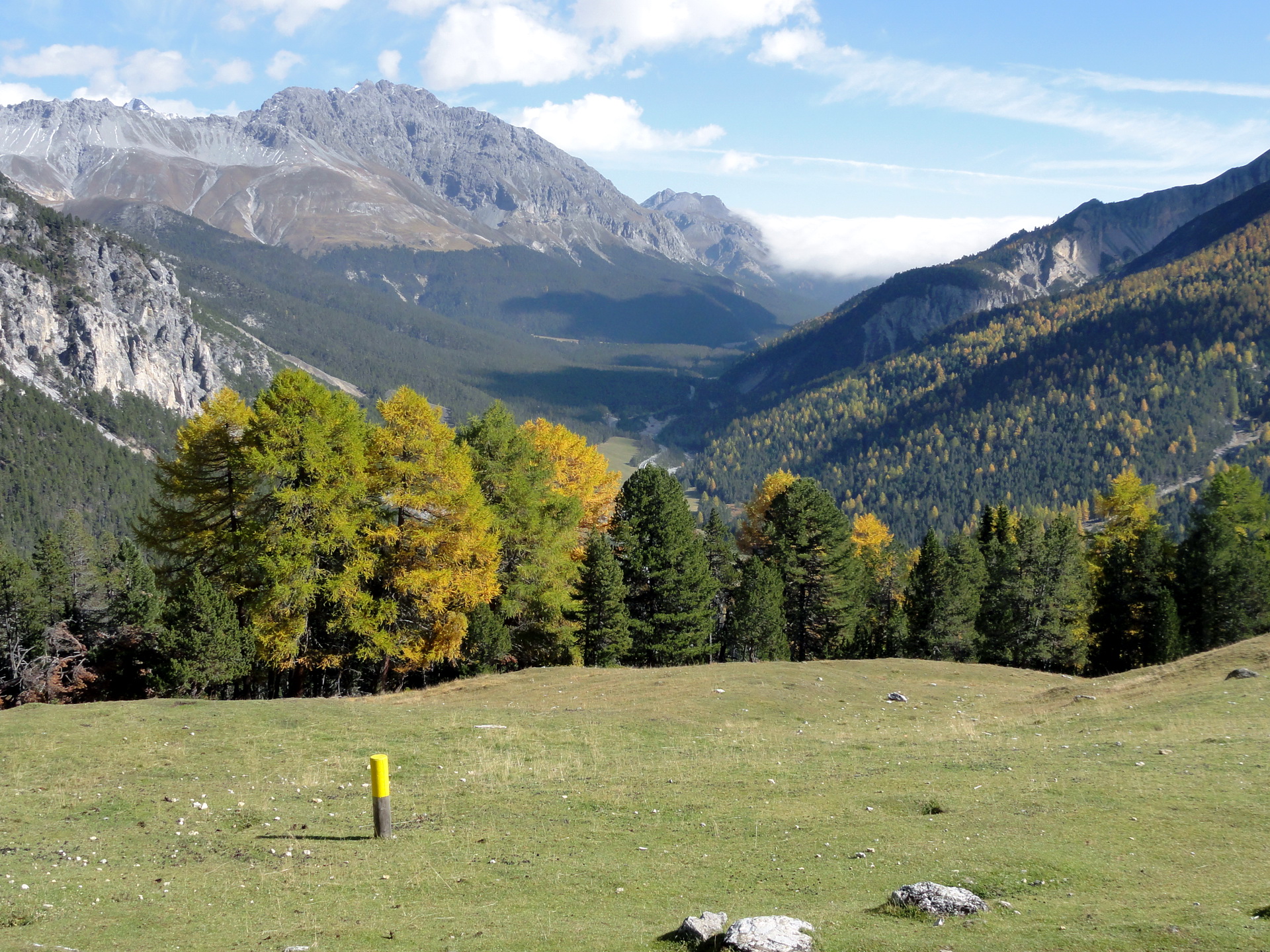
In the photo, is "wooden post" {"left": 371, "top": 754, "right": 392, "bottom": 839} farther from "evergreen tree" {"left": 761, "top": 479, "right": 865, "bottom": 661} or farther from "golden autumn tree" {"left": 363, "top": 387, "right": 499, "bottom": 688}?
"evergreen tree" {"left": 761, "top": 479, "right": 865, "bottom": 661}

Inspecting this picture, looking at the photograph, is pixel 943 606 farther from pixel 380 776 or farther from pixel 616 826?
pixel 380 776

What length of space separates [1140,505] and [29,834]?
78.5 metres

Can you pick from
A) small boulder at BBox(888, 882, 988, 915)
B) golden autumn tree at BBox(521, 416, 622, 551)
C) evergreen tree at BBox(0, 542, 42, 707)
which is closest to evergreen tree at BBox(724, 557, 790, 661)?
golden autumn tree at BBox(521, 416, 622, 551)

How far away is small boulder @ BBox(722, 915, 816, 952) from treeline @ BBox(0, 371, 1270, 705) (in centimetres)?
2896

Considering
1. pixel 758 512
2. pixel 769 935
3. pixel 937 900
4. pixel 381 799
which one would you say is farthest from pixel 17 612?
pixel 758 512

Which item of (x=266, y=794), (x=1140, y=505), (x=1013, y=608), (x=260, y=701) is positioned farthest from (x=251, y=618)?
(x=1140, y=505)

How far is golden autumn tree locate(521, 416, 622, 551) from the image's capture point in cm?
5494

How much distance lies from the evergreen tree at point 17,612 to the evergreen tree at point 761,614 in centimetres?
4176

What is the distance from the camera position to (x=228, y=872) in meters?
14.1

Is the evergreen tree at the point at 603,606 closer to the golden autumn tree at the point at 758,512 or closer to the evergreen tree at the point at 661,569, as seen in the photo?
the evergreen tree at the point at 661,569

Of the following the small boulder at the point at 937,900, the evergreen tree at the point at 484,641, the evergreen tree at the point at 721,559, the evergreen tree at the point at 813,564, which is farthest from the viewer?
the evergreen tree at the point at 721,559

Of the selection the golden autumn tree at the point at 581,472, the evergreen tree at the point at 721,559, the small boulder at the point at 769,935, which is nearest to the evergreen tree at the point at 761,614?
the evergreen tree at the point at 721,559

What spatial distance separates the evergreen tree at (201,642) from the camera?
3531 cm

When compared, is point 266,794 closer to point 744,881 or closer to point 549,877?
point 549,877
